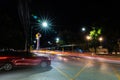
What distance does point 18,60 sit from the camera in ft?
50.5

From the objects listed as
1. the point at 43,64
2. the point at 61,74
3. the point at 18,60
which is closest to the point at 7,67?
the point at 18,60

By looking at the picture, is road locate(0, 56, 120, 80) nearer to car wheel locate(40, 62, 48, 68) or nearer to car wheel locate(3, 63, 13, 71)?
car wheel locate(3, 63, 13, 71)

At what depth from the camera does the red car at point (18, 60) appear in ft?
48.4

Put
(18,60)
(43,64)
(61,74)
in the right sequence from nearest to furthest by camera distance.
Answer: (61,74) → (18,60) → (43,64)

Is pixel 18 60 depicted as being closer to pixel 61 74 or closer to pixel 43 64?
pixel 43 64

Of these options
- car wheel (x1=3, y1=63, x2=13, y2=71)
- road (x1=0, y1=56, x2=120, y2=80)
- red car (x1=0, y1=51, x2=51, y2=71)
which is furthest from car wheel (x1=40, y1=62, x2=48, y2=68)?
car wheel (x1=3, y1=63, x2=13, y2=71)

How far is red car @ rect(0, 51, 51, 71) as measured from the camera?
14750 mm

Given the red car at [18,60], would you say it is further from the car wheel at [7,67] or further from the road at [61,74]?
the road at [61,74]

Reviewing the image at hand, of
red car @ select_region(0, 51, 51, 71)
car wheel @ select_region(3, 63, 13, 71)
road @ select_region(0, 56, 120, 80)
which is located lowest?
road @ select_region(0, 56, 120, 80)

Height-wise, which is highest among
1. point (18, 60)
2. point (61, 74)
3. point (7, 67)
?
point (18, 60)

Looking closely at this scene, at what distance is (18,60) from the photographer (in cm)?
1539

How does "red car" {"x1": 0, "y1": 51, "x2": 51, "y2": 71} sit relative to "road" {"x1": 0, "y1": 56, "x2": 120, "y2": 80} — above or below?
above

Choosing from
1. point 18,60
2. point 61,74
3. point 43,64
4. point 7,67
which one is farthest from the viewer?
point 43,64

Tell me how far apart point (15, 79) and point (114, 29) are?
137 feet
